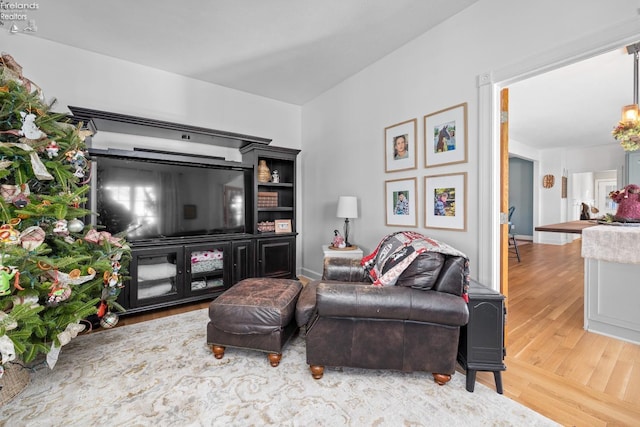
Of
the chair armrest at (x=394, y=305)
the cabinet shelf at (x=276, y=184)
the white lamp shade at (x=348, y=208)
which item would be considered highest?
the cabinet shelf at (x=276, y=184)

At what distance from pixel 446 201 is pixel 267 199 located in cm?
233

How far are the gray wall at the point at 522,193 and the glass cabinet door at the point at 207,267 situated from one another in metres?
8.77

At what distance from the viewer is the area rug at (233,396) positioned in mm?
1418

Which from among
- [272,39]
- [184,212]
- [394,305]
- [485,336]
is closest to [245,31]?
[272,39]

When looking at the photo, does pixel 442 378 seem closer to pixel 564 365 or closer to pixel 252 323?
pixel 564 365

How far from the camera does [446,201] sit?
2.40 m

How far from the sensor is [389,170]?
9.64 ft

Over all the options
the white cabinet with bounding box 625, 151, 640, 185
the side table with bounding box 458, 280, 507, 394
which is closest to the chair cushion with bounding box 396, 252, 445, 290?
the side table with bounding box 458, 280, 507, 394

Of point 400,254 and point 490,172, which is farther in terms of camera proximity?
point 490,172

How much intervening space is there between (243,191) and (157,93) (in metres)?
1.52

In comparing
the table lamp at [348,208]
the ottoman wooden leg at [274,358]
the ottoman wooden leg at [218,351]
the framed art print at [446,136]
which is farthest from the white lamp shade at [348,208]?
the ottoman wooden leg at [218,351]

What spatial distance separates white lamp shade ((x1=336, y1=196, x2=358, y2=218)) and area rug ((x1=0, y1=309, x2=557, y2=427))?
1.60 metres

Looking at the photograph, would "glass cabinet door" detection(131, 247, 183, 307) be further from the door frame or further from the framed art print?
the door frame

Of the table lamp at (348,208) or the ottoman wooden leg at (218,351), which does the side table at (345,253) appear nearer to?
the table lamp at (348,208)
